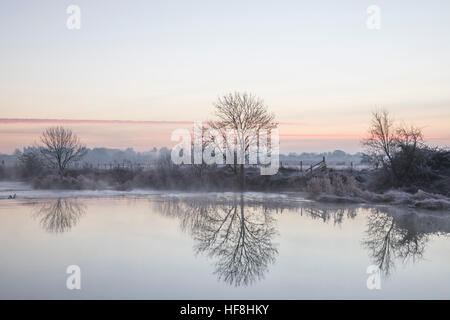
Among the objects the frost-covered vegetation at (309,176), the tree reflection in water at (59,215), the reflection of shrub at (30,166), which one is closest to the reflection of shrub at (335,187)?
the frost-covered vegetation at (309,176)

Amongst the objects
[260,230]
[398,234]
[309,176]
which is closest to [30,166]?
[309,176]

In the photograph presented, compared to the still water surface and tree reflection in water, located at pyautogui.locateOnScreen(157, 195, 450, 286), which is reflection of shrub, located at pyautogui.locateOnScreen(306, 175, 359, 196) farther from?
the still water surface

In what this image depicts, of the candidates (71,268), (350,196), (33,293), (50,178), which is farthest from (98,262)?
(50,178)

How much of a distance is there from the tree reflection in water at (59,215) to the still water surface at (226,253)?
0.25 feet

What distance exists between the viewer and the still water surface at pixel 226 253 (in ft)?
27.4

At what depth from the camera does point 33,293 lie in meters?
8.06

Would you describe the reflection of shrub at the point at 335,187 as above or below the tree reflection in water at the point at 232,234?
above

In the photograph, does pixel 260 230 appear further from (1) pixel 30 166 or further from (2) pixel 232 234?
(1) pixel 30 166

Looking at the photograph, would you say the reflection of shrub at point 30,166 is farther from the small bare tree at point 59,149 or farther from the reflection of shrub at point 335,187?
the reflection of shrub at point 335,187

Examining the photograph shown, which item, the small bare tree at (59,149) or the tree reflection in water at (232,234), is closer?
the tree reflection in water at (232,234)

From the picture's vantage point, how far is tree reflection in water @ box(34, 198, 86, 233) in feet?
53.9

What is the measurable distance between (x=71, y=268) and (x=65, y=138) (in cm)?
4473

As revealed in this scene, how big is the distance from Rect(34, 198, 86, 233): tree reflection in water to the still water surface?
0.08 metres

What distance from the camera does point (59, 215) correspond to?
787 inches
